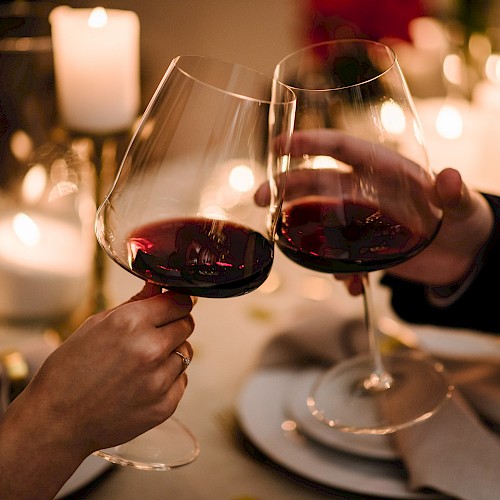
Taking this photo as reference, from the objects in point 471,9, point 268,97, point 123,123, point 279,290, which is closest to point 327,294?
point 279,290

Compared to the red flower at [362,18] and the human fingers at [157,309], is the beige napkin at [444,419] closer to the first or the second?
the human fingers at [157,309]

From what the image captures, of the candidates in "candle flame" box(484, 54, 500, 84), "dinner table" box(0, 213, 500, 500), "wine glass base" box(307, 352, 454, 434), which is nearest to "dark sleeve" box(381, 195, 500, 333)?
"dinner table" box(0, 213, 500, 500)

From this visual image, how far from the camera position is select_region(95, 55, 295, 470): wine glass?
633mm

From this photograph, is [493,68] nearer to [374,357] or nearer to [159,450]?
[374,357]

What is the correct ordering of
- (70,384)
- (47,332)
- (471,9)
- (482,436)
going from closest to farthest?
(70,384) → (482,436) → (47,332) → (471,9)

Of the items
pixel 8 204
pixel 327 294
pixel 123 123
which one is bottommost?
pixel 327 294

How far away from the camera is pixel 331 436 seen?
76 centimetres

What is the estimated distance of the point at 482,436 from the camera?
2.41 feet

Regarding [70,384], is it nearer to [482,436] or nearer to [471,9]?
[482,436]

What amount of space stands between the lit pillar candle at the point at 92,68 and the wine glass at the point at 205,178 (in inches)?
13.4

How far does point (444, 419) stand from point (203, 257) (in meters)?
0.30

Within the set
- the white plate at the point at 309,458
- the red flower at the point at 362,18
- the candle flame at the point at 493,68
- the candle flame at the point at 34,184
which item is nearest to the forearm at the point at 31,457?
the white plate at the point at 309,458

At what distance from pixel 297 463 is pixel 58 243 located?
471mm

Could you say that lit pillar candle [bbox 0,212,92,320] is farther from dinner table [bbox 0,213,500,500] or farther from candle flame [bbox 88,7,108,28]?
candle flame [bbox 88,7,108,28]
